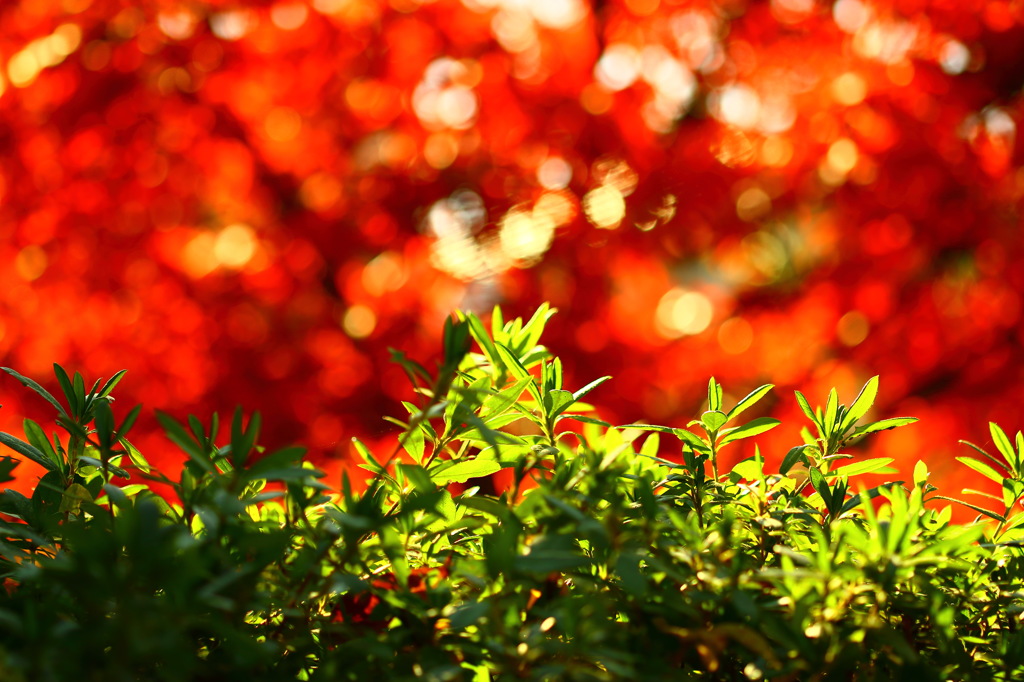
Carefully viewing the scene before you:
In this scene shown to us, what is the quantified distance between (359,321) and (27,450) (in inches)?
92.8

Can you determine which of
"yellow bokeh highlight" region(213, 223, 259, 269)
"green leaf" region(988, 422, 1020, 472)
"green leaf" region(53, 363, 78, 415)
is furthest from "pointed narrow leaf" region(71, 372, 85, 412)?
"yellow bokeh highlight" region(213, 223, 259, 269)

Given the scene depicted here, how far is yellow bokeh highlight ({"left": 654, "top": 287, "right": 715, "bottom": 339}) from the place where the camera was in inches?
114

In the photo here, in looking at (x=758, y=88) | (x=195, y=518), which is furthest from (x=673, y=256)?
(x=195, y=518)

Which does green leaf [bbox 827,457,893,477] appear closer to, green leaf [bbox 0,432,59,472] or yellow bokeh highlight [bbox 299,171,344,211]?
green leaf [bbox 0,432,59,472]

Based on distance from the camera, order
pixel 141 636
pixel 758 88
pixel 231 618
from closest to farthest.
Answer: pixel 141 636 < pixel 231 618 < pixel 758 88

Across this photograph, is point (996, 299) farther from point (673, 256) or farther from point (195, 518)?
point (195, 518)

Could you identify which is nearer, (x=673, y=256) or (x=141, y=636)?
(x=141, y=636)

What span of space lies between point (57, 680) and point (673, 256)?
272 cm

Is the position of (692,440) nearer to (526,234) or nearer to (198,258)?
(526,234)

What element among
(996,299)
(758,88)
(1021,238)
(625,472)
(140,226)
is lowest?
(625,472)

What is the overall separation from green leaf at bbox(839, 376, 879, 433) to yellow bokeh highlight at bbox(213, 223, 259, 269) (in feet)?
8.45

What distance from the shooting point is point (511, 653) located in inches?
15.9

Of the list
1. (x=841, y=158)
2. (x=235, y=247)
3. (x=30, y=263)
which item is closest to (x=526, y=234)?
(x=235, y=247)

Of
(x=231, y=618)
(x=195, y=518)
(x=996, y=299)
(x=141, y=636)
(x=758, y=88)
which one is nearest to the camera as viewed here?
(x=141, y=636)
